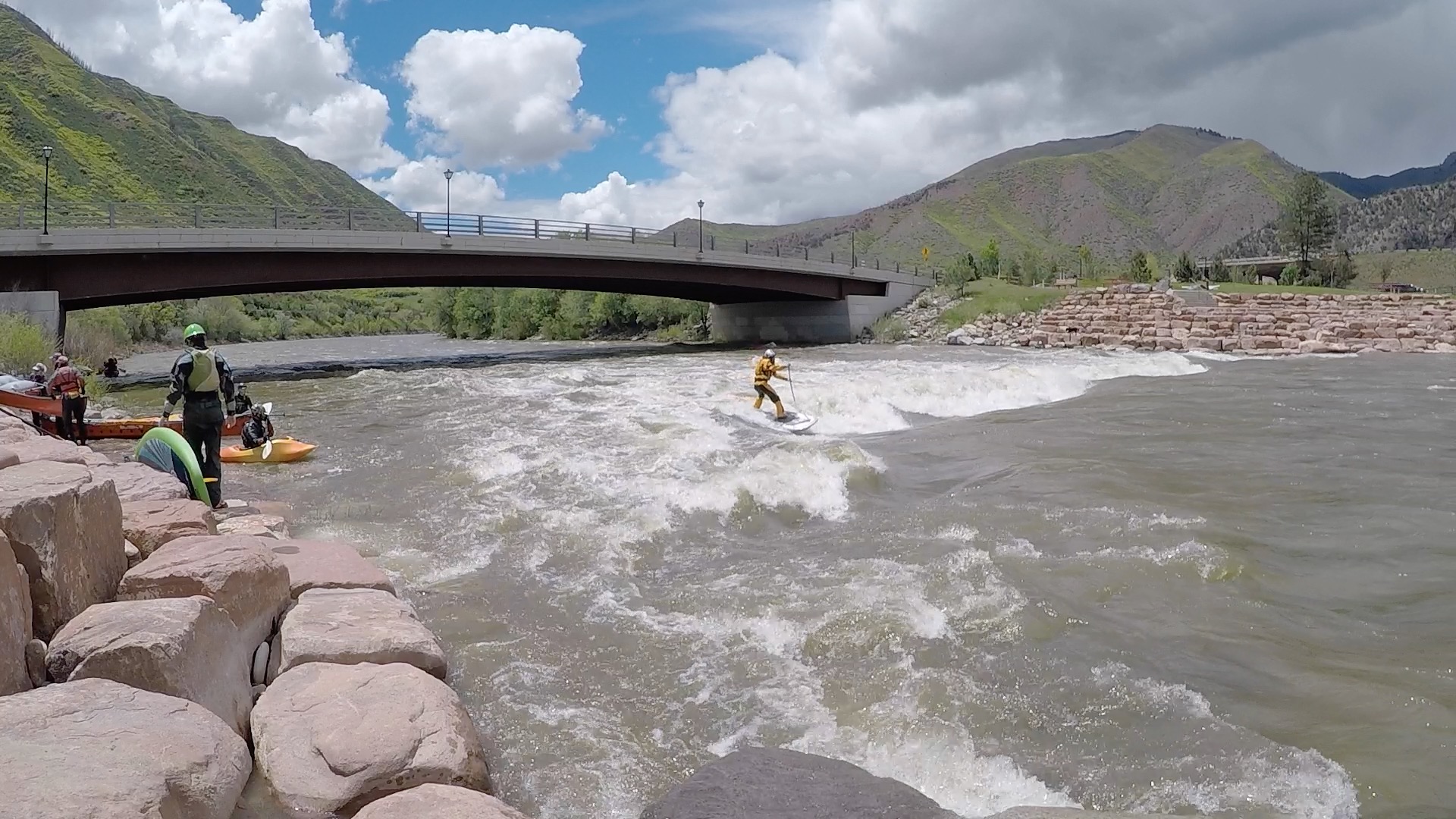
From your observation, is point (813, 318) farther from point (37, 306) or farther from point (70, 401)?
point (70, 401)

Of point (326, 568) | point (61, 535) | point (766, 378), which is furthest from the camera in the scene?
point (766, 378)

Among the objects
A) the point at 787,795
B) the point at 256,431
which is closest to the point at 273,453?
the point at 256,431

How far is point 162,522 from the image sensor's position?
6.81 m

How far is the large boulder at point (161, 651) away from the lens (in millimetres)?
4113

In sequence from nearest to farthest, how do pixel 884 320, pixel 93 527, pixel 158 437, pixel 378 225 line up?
pixel 93 527 < pixel 158 437 < pixel 378 225 < pixel 884 320

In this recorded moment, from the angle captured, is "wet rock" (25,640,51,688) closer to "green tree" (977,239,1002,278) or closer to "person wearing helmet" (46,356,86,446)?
"person wearing helmet" (46,356,86,446)

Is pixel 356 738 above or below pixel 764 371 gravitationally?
below

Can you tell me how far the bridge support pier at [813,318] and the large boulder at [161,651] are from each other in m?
49.1

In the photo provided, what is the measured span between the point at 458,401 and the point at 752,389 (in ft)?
25.0

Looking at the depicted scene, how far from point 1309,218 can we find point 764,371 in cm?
6705

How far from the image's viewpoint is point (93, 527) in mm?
5254

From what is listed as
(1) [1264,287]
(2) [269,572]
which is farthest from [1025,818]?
(1) [1264,287]

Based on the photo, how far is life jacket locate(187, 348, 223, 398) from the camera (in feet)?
33.9

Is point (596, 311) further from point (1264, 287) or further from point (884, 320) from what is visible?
point (1264, 287)
